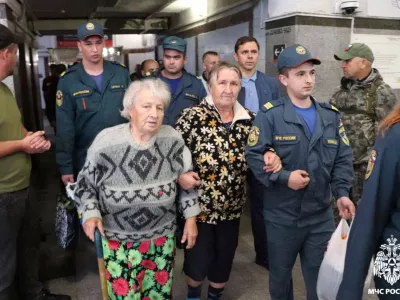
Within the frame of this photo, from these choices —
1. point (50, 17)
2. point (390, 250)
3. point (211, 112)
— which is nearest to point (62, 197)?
point (211, 112)

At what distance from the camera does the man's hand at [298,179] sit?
75.5 inches

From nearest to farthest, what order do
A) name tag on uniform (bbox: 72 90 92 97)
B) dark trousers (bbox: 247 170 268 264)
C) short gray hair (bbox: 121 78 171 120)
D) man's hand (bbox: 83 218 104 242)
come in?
1. man's hand (bbox: 83 218 104 242)
2. short gray hair (bbox: 121 78 171 120)
3. name tag on uniform (bbox: 72 90 92 97)
4. dark trousers (bbox: 247 170 268 264)

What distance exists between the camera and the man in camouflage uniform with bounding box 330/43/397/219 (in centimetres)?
334

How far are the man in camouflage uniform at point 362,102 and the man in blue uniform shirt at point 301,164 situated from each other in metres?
1.44

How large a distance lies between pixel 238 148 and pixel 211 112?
268mm

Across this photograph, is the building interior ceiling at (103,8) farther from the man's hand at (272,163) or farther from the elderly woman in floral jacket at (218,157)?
the man's hand at (272,163)

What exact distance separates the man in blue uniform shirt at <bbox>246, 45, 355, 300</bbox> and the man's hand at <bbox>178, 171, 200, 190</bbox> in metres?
0.32

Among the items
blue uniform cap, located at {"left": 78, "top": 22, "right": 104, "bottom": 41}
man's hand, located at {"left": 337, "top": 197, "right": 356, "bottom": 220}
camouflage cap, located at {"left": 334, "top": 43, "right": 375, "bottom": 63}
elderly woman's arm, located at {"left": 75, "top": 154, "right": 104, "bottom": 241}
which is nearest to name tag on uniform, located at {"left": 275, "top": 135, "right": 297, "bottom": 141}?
man's hand, located at {"left": 337, "top": 197, "right": 356, "bottom": 220}

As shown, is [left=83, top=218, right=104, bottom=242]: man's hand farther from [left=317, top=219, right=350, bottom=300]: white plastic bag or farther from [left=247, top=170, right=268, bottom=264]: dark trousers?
[left=247, top=170, right=268, bottom=264]: dark trousers

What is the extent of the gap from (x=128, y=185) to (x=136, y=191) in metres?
Result: 0.05

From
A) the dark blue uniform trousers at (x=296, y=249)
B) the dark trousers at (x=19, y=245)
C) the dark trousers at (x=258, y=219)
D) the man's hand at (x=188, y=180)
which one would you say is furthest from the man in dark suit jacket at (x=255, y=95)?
the dark trousers at (x=19, y=245)

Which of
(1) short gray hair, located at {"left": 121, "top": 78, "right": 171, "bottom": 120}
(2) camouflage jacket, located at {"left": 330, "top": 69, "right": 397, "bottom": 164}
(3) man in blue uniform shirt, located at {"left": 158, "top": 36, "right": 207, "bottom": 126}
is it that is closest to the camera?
(1) short gray hair, located at {"left": 121, "top": 78, "right": 171, "bottom": 120}

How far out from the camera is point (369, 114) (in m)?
3.39

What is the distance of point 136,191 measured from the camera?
6.27ft
